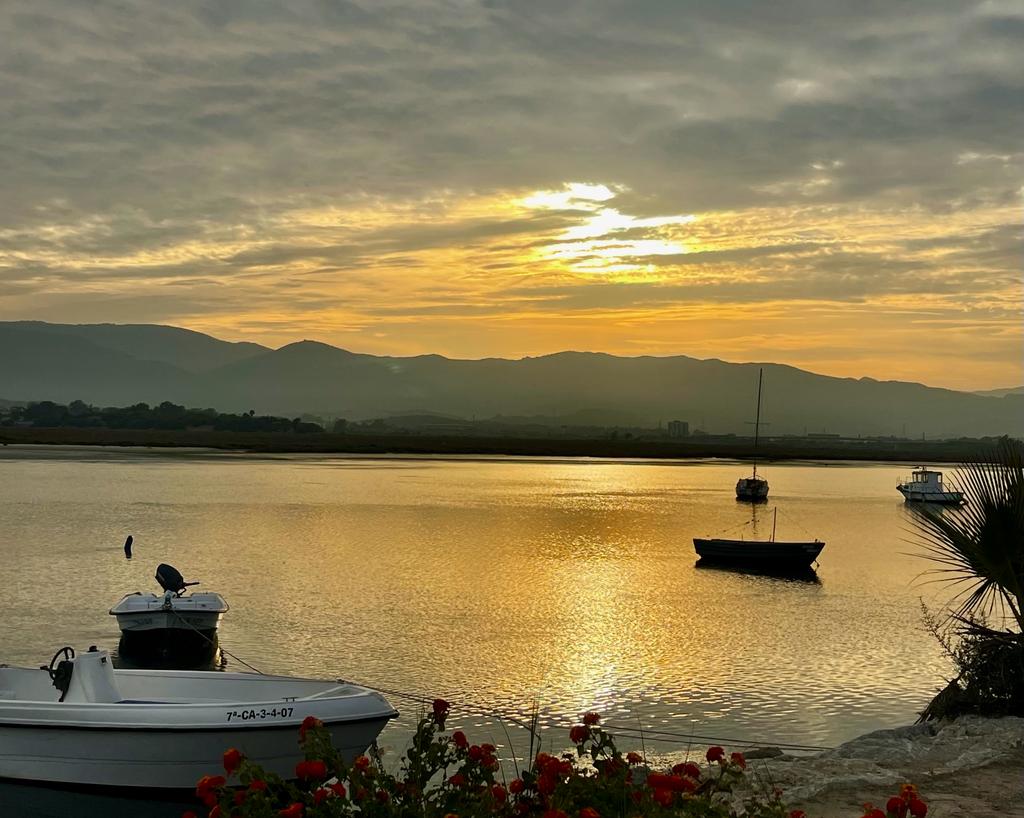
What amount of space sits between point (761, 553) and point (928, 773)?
35243mm

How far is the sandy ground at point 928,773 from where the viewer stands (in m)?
11.2

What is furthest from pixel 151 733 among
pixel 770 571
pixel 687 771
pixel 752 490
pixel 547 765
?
pixel 752 490

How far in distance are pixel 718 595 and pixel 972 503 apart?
25022 millimetres

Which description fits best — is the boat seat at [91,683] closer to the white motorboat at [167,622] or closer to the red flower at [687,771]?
the white motorboat at [167,622]

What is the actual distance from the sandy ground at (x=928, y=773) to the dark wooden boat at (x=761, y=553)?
30.7 meters

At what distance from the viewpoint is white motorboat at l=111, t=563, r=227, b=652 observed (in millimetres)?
25547

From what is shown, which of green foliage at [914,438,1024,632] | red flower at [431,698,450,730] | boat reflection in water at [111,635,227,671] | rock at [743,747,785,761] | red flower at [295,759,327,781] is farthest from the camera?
boat reflection in water at [111,635,227,671]

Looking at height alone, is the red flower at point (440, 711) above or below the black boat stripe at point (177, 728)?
above

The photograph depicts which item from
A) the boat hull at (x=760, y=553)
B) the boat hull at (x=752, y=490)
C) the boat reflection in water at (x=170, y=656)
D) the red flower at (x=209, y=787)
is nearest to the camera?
the red flower at (x=209, y=787)

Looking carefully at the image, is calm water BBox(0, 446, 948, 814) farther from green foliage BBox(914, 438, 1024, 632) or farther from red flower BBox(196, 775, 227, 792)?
red flower BBox(196, 775, 227, 792)

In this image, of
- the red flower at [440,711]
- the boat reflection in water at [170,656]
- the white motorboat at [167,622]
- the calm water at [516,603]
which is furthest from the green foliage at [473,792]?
the white motorboat at [167,622]

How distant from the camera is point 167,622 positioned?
2577 cm

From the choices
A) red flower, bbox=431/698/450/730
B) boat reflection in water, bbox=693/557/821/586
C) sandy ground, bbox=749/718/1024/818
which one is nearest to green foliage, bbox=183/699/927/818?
red flower, bbox=431/698/450/730

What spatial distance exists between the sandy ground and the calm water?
14.2 feet
